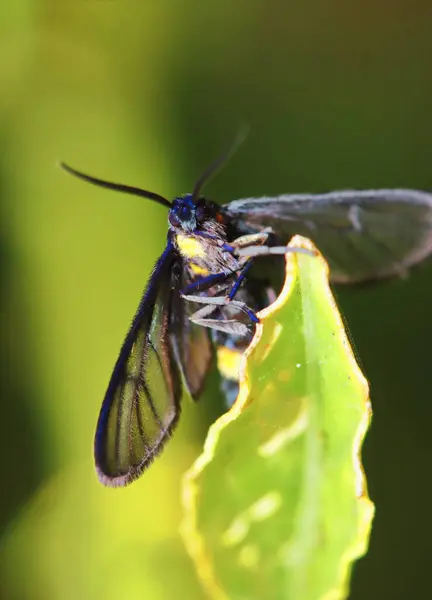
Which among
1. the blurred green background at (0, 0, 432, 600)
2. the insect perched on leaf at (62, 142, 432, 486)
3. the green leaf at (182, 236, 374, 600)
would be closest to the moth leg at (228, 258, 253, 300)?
the insect perched on leaf at (62, 142, 432, 486)

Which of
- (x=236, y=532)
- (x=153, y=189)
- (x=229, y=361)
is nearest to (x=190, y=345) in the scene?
(x=229, y=361)

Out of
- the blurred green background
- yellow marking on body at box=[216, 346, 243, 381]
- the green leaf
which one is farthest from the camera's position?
the blurred green background

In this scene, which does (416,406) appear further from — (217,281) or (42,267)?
(42,267)

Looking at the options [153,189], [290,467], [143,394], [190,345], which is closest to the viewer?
[290,467]

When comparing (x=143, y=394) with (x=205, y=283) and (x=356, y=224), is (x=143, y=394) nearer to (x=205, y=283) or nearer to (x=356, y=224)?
(x=205, y=283)

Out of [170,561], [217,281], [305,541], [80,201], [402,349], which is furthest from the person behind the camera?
[80,201]

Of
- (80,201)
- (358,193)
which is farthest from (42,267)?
(358,193)

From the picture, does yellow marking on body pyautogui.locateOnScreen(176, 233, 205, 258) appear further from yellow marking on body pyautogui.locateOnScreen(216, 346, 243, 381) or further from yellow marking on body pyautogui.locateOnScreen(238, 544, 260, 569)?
yellow marking on body pyautogui.locateOnScreen(238, 544, 260, 569)
